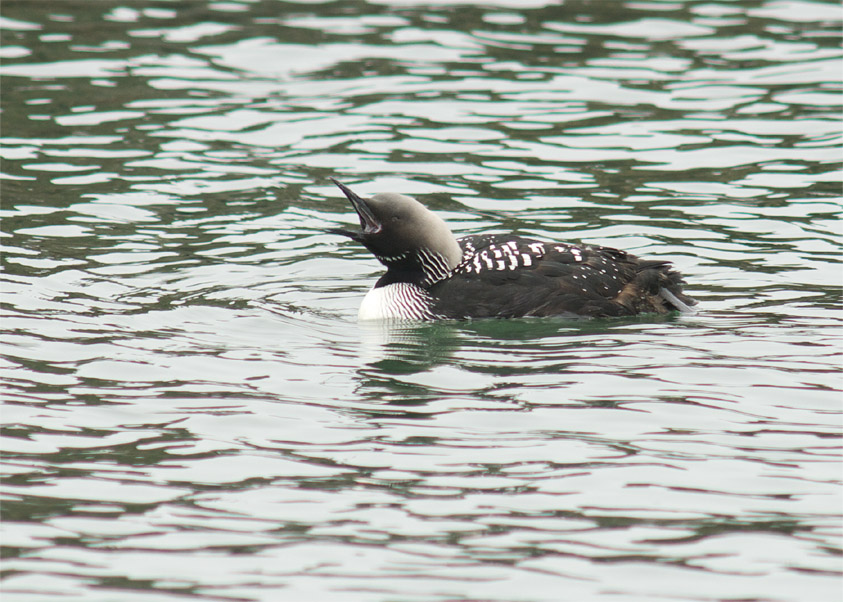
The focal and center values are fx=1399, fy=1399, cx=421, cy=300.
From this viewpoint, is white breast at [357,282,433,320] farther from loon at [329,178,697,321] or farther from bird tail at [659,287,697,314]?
bird tail at [659,287,697,314]

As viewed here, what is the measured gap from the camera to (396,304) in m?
8.52

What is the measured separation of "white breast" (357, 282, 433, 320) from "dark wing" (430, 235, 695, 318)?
0.09 m

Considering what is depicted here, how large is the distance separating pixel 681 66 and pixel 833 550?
965 cm

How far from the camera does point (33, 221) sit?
10438 mm

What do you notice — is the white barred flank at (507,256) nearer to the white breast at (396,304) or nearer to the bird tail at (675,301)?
the white breast at (396,304)

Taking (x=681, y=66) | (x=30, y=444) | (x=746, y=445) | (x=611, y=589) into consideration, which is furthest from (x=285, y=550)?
(x=681, y=66)

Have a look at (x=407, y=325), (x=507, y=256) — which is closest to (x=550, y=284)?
(x=507, y=256)

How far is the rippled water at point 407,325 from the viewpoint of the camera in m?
5.27

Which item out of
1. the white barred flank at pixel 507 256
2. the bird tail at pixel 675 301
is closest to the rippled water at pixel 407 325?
the bird tail at pixel 675 301

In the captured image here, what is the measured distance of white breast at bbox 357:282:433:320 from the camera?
852 cm

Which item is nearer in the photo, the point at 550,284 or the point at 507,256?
the point at 550,284

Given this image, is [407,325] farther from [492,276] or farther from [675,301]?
[675,301]

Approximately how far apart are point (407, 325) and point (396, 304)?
0.14 m

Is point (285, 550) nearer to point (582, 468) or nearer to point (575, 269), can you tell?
point (582, 468)
